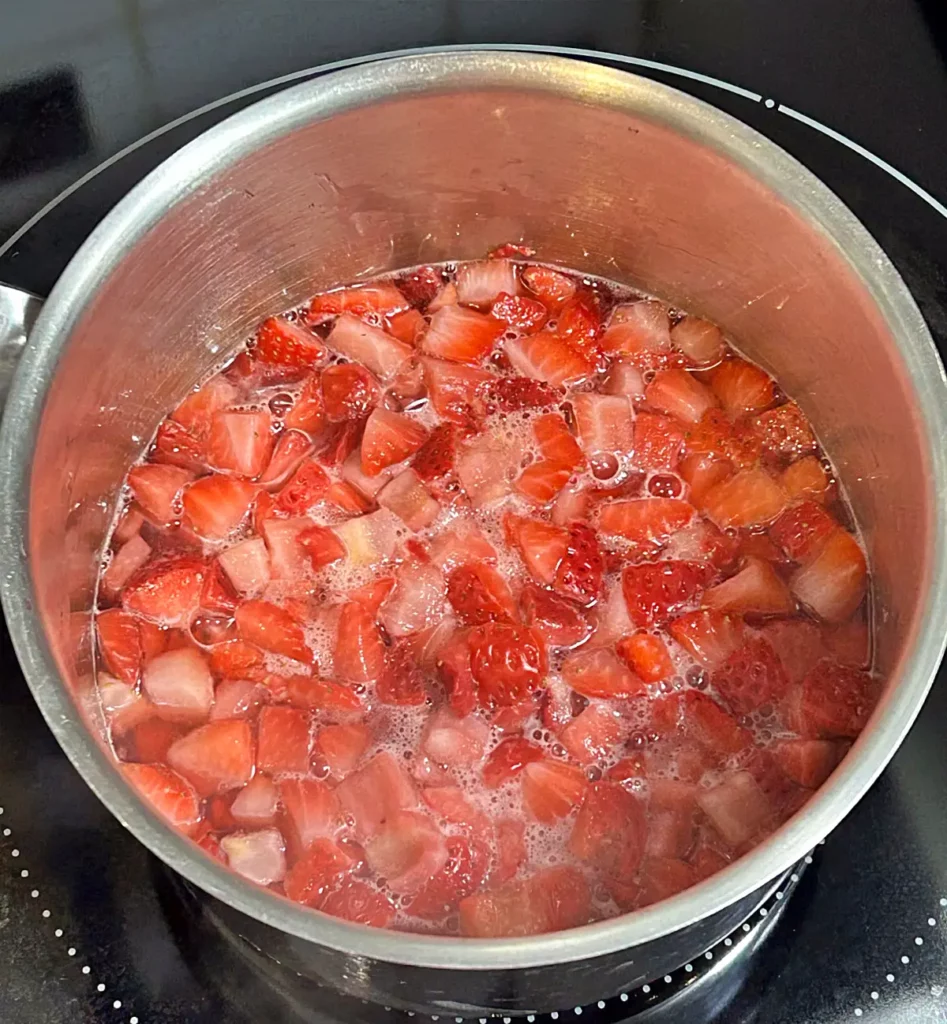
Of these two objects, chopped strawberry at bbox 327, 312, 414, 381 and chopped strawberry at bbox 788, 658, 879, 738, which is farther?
chopped strawberry at bbox 327, 312, 414, 381

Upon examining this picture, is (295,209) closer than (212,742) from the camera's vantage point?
No

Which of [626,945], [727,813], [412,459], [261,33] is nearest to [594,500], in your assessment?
[412,459]

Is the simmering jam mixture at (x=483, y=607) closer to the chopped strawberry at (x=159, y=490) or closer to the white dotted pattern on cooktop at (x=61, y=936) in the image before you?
the chopped strawberry at (x=159, y=490)

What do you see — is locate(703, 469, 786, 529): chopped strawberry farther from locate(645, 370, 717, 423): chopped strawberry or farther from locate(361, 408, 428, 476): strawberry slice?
locate(361, 408, 428, 476): strawberry slice

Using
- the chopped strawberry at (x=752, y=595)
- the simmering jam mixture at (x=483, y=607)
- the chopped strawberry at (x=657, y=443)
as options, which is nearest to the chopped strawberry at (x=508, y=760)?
the simmering jam mixture at (x=483, y=607)

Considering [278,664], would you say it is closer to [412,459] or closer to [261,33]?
[412,459]

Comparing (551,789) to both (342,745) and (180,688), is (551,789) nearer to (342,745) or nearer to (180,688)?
(342,745)

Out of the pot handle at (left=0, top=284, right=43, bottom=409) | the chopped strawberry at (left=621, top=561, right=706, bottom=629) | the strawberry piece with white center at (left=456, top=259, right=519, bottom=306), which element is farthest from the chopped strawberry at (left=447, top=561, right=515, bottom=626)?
the pot handle at (left=0, top=284, right=43, bottom=409)
